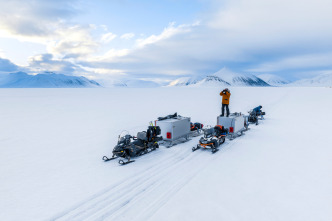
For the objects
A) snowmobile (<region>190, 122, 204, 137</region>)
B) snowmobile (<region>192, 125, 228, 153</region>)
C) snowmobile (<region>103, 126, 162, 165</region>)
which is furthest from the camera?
snowmobile (<region>190, 122, 204, 137</region>)

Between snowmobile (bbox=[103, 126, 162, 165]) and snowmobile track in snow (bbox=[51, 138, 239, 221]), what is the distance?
1322 mm

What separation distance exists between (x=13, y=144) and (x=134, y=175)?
7.81 meters

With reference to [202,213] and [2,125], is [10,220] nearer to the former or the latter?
[202,213]

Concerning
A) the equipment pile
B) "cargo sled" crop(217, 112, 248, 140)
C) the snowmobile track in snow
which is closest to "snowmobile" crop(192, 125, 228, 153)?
the equipment pile

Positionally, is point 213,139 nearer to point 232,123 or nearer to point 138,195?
point 232,123

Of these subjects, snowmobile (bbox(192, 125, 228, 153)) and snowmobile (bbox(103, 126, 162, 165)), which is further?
snowmobile (bbox(192, 125, 228, 153))

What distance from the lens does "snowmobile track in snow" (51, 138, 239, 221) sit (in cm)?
470

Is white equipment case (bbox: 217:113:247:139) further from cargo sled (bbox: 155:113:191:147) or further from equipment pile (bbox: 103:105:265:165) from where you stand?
cargo sled (bbox: 155:113:191:147)

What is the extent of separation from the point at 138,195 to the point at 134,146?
10.2 feet

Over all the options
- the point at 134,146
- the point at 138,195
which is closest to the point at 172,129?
the point at 134,146

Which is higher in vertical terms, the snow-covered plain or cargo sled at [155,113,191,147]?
cargo sled at [155,113,191,147]

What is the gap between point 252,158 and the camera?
27.0ft

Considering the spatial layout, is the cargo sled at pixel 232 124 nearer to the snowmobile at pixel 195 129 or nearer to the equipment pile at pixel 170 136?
the equipment pile at pixel 170 136

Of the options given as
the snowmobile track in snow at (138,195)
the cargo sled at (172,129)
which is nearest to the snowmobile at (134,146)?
the cargo sled at (172,129)
